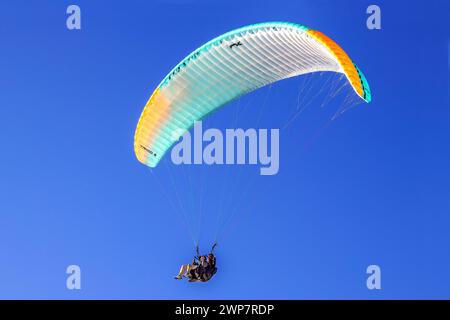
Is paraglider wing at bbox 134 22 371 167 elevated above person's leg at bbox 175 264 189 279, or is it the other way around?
paraglider wing at bbox 134 22 371 167

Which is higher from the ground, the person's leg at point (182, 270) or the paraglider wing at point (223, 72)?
the paraglider wing at point (223, 72)

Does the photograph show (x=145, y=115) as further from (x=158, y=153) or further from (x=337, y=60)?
(x=337, y=60)

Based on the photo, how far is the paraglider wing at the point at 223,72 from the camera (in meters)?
15.9

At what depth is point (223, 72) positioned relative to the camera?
57.2 feet

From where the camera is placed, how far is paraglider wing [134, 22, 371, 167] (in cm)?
1588

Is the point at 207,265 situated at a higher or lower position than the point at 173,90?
lower
